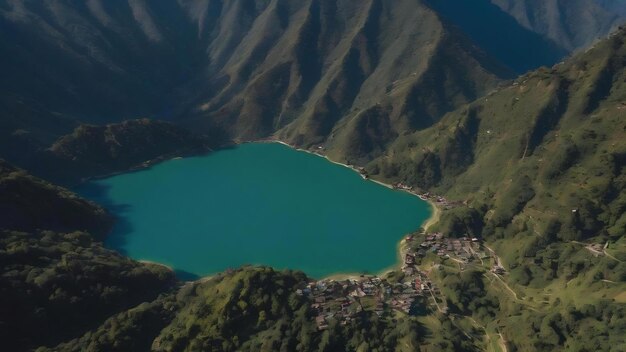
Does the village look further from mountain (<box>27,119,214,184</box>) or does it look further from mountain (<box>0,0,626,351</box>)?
mountain (<box>27,119,214,184</box>)

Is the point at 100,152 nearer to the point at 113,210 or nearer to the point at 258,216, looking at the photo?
the point at 113,210

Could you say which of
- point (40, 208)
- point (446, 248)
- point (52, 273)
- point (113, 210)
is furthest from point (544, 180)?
point (40, 208)

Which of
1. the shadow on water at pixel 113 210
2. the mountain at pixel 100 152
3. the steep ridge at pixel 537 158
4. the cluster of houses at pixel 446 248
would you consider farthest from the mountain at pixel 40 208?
the steep ridge at pixel 537 158

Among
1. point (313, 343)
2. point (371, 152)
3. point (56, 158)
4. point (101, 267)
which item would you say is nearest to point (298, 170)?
point (371, 152)

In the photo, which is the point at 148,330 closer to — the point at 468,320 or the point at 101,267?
the point at 101,267

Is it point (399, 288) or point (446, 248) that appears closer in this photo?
point (399, 288)

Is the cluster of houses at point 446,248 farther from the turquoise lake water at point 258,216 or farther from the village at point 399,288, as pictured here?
the turquoise lake water at point 258,216
